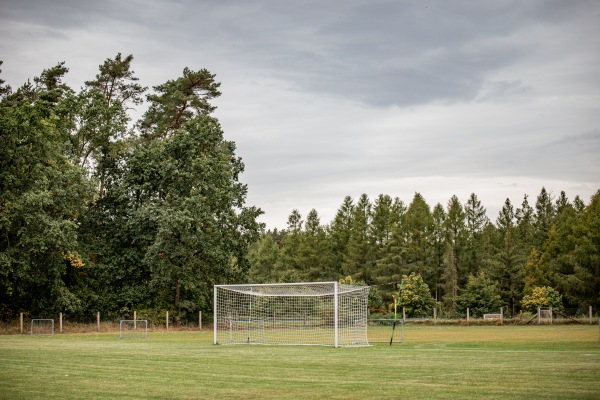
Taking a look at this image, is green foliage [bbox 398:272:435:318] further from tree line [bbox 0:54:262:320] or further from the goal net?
tree line [bbox 0:54:262:320]

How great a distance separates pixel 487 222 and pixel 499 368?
7807cm

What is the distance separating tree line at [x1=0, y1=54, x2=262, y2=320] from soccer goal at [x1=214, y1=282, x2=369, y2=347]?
36.5ft

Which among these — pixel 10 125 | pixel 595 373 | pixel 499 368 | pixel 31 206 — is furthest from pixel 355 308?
pixel 10 125

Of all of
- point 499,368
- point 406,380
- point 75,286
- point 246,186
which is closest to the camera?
point 406,380

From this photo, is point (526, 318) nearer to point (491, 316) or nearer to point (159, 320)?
point (491, 316)

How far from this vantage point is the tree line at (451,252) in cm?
6869

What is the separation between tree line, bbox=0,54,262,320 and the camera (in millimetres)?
44344

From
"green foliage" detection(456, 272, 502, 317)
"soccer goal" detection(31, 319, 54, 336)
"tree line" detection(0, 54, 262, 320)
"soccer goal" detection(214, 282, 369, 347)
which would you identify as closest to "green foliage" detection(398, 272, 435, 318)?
"green foliage" detection(456, 272, 502, 317)

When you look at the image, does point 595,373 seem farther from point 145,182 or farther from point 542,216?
point 542,216

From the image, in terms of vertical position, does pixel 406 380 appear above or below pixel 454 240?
below

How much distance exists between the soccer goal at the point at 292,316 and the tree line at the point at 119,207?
11.1m

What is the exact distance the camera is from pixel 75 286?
164 ft

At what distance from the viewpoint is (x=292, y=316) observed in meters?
38.9

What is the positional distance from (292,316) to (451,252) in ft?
145
